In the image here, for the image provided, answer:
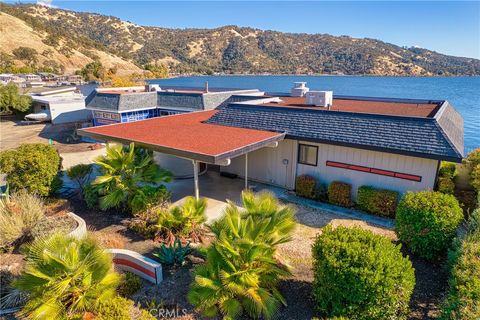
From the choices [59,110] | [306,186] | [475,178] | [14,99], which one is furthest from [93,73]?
[475,178]

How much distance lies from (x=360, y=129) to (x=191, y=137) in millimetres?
7110

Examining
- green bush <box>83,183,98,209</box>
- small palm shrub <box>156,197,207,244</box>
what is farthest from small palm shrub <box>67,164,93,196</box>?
small palm shrub <box>156,197,207,244</box>

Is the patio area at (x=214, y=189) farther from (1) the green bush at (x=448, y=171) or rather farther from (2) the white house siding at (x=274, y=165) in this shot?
(1) the green bush at (x=448, y=171)

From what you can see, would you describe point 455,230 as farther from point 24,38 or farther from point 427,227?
point 24,38

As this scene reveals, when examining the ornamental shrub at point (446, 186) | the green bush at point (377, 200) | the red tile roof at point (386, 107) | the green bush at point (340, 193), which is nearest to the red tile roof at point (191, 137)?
the green bush at point (340, 193)

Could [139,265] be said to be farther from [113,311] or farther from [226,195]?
[226,195]

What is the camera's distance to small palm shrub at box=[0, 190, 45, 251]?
8.98 m

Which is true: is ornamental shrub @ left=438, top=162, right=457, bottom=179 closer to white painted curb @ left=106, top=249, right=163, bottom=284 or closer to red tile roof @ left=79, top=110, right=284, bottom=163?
red tile roof @ left=79, top=110, right=284, bottom=163

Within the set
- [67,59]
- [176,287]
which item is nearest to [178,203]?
[176,287]

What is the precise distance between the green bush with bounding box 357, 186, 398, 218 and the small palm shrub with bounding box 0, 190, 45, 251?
1152 centimetres

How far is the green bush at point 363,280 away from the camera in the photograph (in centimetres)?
595

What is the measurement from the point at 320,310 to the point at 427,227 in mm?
3825

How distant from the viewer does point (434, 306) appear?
6977 millimetres

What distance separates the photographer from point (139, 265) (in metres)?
8.16
